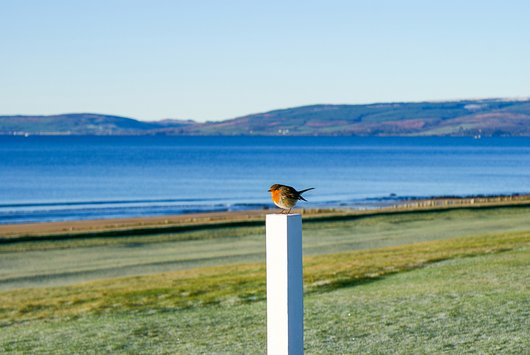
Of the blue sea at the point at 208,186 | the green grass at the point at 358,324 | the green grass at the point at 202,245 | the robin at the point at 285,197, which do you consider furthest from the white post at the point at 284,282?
the blue sea at the point at 208,186

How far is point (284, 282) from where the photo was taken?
578 centimetres

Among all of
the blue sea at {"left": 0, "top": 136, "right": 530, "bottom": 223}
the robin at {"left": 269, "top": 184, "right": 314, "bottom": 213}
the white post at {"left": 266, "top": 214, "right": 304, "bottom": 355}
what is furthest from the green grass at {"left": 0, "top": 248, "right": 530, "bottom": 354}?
the blue sea at {"left": 0, "top": 136, "right": 530, "bottom": 223}

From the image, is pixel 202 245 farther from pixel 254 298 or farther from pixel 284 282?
pixel 284 282

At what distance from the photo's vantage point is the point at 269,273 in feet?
19.0

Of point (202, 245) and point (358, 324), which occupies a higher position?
point (358, 324)

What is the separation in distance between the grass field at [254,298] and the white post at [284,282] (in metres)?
5.26

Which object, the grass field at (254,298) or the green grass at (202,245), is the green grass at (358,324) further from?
the green grass at (202,245)

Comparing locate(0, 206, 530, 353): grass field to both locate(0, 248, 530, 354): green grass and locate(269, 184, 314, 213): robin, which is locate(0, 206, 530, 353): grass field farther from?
locate(269, 184, 314, 213): robin

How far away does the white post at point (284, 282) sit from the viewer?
18.7ft

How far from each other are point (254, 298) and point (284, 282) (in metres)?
12.8

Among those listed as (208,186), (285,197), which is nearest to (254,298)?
(285,197)

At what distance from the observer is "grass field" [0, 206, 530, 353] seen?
1212 cm

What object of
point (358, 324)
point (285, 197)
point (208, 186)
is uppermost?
point (285, 197)

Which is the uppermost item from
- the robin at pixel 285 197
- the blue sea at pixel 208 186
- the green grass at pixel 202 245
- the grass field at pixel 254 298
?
the robin at pixel 285 197
